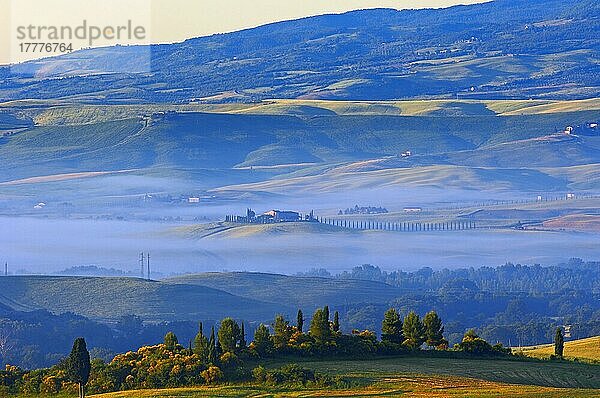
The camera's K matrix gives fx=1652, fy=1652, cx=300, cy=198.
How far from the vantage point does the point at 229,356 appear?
48.4 meters

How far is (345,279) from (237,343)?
4510 inches

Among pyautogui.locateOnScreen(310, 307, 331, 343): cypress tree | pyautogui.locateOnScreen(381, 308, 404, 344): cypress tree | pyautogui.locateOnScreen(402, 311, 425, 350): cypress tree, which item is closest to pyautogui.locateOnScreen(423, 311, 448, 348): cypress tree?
pyautogui.locateOnScreen(402, 311, 425, 350): cypress tree

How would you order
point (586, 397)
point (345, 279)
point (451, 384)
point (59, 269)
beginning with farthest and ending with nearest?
1. point (59, 269)
2. point (345, 279)
3. point (451, 384)
4. point (586, 397)

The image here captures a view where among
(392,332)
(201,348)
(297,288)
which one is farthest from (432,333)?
(297,288)

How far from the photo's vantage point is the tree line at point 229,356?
4647cm

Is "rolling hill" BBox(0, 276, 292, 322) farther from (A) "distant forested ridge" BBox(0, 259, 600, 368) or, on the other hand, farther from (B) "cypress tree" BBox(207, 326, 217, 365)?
(B) "cypress tree" BBox(207, 326, 217, 365)

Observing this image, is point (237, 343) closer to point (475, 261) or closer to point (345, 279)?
point (345, 279)

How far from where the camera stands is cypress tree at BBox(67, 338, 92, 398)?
1781 inches

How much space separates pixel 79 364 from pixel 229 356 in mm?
5012

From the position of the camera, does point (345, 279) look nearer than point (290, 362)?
No

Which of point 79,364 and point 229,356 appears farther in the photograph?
point 229,356

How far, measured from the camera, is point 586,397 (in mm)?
41719

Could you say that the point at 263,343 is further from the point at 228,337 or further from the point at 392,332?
the point at 392,332

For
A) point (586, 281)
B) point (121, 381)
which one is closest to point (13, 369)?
point (121, 381)
